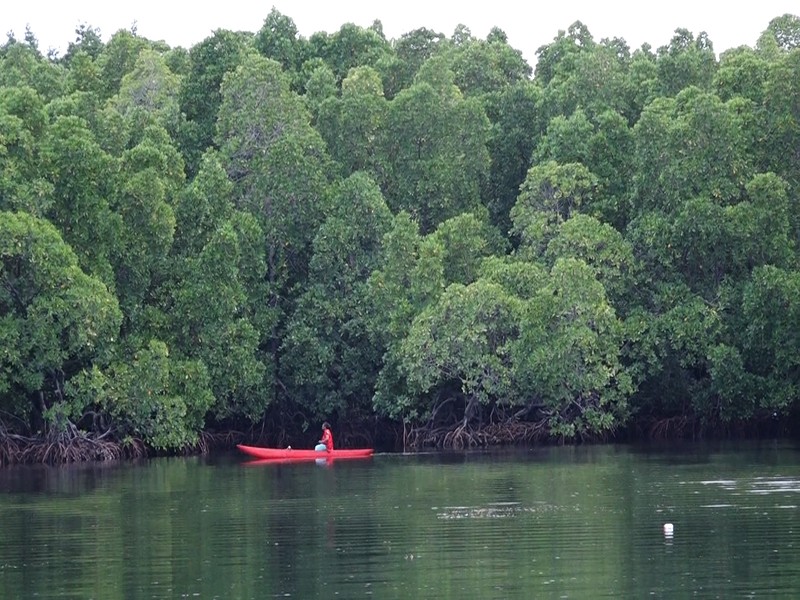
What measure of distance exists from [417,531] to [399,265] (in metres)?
26.3

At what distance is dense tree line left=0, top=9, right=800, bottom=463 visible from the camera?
4722 cm

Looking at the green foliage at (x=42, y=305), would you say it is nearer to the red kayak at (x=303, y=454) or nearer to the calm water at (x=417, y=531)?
the red kayak at (x=303, y=454)

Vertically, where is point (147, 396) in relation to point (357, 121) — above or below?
below

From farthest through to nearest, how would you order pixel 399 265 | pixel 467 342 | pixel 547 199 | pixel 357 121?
pixel 357 121 → pixel 547 199 → pixel 399 265 → pixel 467 342

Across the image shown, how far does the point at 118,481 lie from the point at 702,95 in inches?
883

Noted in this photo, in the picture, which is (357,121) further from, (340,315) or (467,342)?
(467,342)

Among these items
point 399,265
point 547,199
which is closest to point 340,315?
point 399,265

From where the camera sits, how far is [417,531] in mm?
26094

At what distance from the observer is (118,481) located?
3856 centimetres

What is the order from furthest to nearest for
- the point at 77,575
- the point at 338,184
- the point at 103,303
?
the point at 338,184 < the point at 103,303 < the point at 77,575

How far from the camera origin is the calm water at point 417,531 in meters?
20.5

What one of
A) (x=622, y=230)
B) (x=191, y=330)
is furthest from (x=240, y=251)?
(x=622, y=230)

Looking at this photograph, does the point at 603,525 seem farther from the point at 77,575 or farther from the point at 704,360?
the point at 704,360

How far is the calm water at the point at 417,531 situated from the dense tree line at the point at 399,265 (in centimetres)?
718
